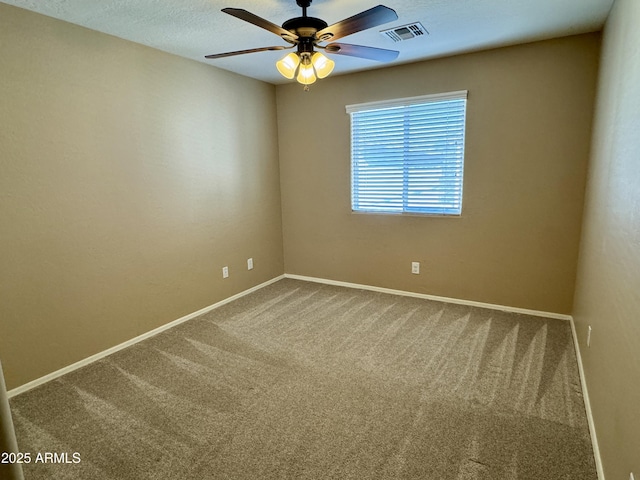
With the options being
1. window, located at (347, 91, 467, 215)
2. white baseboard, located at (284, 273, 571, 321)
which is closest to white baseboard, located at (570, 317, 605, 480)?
white baseboard, located at (284, 273, 571, 321)

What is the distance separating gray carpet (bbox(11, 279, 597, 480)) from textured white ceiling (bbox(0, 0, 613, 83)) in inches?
96.0

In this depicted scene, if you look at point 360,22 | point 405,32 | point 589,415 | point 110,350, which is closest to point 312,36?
point 360,22

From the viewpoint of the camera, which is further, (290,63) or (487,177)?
(487,177)

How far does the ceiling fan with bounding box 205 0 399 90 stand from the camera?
180cm

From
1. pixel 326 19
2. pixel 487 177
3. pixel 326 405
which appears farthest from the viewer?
pixel 487 177

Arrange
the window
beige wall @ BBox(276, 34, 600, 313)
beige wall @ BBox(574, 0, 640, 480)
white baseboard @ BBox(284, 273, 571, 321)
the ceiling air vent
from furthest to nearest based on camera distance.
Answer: the window → white baseboard @ BBox(284, 273, 571, 321) → beige wall @ BBox(276, 34, 600, 313) → the ceiling air vent → beige wall @ BBox(574, 0, 640, 480)

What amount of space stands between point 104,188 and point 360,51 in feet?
7.05

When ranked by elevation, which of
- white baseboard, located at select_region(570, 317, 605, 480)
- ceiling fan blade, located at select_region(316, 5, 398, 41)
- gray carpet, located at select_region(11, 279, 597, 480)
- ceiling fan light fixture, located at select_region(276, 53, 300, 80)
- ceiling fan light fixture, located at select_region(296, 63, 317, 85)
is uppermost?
ceiling fan blade, located at select_region(316, 5, 398, 41)

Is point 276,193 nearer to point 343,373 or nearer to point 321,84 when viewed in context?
point 321,84

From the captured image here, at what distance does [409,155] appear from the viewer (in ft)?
12.4

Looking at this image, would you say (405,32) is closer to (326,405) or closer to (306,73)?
(306,73)

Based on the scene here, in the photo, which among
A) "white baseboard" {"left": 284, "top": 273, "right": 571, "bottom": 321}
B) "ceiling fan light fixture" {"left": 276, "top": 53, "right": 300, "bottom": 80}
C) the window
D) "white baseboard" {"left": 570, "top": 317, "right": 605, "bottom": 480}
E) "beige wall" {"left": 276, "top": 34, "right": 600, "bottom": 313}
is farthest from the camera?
the window

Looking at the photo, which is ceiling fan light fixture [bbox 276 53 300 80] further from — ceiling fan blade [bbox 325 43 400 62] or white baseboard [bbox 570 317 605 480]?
white baseboard [bbox 570 317 605 480]

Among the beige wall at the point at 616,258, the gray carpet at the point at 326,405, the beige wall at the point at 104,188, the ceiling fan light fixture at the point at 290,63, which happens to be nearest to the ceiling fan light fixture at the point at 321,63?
the ceiling fan light fixture at the point at 290,63
